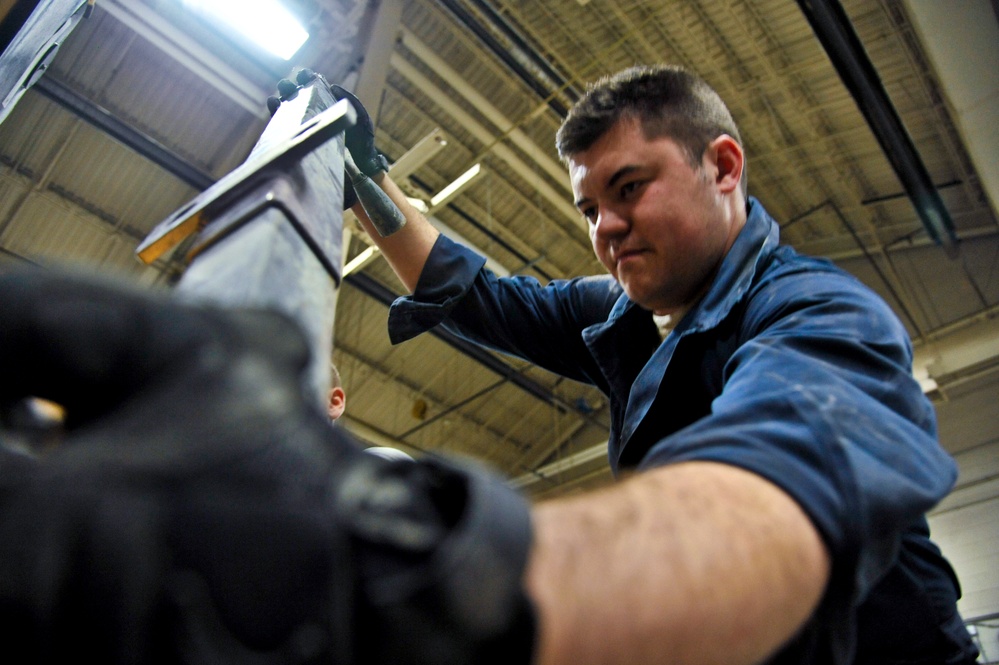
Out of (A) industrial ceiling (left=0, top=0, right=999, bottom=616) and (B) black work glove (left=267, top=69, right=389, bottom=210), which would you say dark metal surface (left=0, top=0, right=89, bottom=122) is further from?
(A) industrial ceiling (left=0, top=0, right=999, bottom=616)

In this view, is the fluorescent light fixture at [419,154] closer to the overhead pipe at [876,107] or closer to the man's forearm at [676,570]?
the overhead pipe at [876,107]

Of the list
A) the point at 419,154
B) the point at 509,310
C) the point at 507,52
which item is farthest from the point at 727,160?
the point at 507,52

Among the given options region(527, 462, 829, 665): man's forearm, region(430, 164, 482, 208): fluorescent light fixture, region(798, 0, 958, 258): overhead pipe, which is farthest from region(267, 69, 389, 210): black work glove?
region(798, 0, 958, 258): overhead pipe

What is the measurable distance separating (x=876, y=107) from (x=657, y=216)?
5.10 metres

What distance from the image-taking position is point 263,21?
173 inches

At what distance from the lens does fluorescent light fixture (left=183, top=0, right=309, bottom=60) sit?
4.23 meters

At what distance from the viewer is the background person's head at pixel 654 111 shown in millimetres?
1508

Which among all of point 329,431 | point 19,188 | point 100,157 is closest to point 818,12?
point 329,431

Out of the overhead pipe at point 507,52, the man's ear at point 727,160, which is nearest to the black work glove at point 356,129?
the man's ear at point 727,160

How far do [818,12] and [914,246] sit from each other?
3.77 m

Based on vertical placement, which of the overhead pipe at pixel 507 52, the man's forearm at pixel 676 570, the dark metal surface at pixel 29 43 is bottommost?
the man's forearm at pixel 676 570

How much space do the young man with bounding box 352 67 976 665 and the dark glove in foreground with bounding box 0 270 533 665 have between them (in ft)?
0.24

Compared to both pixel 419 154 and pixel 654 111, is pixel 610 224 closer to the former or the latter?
pixel 654 111

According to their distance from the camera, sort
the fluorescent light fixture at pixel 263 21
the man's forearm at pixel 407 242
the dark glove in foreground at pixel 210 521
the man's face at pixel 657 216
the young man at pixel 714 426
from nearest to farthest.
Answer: the dark glove in foreground at pixel 210 521, the young man at pixel 714 426, the man's face at pixel 657 216, the man's forearm at pixel 407 242, the fluorescent light fixture at pixel 263 21
